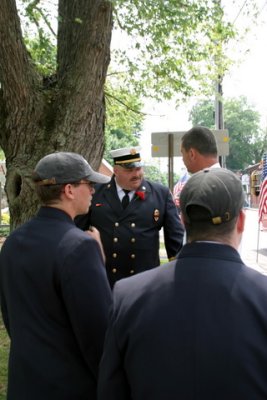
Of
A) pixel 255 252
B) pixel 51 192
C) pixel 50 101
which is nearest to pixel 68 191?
pixel 51 192

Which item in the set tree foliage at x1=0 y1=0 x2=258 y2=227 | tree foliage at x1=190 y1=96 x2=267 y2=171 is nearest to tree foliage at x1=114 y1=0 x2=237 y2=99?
tree foliage at x1=0 y1=0 x2=258 y2=227

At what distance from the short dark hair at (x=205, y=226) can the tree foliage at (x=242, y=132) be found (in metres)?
87.1

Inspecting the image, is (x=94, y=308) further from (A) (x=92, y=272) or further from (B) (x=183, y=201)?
(B) (x=183, y=201)

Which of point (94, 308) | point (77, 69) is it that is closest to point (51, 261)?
point (94, 308)

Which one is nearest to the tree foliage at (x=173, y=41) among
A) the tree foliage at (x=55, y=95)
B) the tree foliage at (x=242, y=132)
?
the tree foliage at (x=55, y=95)

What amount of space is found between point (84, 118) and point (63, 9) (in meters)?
1.38

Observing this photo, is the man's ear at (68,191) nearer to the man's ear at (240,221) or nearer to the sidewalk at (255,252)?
the man's ear at (240,221)

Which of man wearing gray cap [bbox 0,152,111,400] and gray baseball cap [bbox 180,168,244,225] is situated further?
man wearing gray cap [bbox 0,152,111,400]

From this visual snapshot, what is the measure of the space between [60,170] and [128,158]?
174cm

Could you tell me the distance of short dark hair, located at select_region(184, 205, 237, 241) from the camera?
5.25ft

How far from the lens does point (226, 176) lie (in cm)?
164

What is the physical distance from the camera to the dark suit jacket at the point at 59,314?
6.80ft

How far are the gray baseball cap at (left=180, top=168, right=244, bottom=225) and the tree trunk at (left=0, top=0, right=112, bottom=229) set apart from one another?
11.9 ft

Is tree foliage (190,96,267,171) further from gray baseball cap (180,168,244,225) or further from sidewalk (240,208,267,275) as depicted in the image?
gray baseball cap (180,168,244,225)
